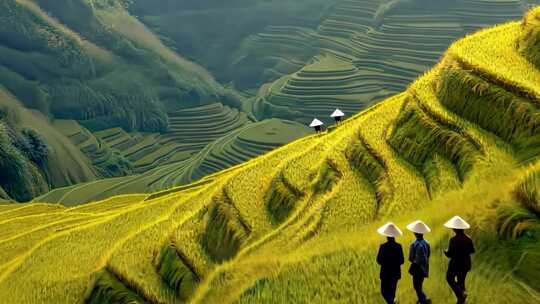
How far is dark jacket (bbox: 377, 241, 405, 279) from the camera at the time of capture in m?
5.08

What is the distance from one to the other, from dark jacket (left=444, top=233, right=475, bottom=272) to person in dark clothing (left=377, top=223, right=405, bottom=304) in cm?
44

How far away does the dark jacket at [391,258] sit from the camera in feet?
16.7

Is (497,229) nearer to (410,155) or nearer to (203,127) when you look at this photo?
(410,155)

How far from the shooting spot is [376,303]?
559 centimetres

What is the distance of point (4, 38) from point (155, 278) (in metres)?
63.9

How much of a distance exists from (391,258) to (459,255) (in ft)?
1.88

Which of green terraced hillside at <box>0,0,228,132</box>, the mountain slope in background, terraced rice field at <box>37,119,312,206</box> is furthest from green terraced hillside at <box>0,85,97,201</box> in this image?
terraced rice field at <box>37,119,312,206</box>

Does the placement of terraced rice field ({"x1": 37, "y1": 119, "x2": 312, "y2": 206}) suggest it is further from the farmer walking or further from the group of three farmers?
the farmer walking

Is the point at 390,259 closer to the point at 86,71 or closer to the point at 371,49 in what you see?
the point at 371,49

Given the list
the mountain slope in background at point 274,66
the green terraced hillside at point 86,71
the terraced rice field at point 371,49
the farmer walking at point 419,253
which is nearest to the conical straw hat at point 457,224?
the farmer walking at point 419,253

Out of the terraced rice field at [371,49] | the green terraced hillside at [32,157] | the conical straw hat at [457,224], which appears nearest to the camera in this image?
the conical straw hat at [457,224]

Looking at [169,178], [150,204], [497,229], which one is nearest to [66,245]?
[150,204]

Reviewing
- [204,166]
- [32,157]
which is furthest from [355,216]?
[32,157]

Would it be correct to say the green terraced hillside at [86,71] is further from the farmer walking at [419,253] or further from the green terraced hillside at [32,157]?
the farmer walking at [419,253]
